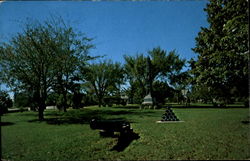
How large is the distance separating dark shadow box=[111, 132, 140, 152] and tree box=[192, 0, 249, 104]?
15.4 ft

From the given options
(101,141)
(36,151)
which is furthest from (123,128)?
(36,151)

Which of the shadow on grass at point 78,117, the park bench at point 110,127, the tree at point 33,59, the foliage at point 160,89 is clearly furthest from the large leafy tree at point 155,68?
the park bench at point 110,127

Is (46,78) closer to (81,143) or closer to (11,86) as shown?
(11,86)

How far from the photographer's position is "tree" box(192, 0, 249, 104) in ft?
22.6

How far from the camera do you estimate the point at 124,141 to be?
6.11 metres

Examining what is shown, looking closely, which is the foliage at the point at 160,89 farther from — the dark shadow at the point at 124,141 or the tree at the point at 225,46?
the dark shadow at the point at 124,141

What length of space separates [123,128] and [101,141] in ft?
2.96

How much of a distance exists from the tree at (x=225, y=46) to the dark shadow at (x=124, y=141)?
4695mm

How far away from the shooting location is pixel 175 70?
2812 cm

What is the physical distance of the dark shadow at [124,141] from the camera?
5.42m

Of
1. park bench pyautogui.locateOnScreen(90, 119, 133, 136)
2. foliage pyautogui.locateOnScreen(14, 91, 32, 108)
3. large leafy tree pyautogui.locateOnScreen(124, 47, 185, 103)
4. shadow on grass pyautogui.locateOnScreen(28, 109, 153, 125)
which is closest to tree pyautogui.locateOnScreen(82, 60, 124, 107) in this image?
large leafy tree pyautogui.locateOnScreen(124, 47, 185, 103)

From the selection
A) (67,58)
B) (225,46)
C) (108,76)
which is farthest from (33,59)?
(108,76)

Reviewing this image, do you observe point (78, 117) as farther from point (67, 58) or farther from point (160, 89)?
point (160, 89)

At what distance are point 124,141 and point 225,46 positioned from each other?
6019 millimetres
